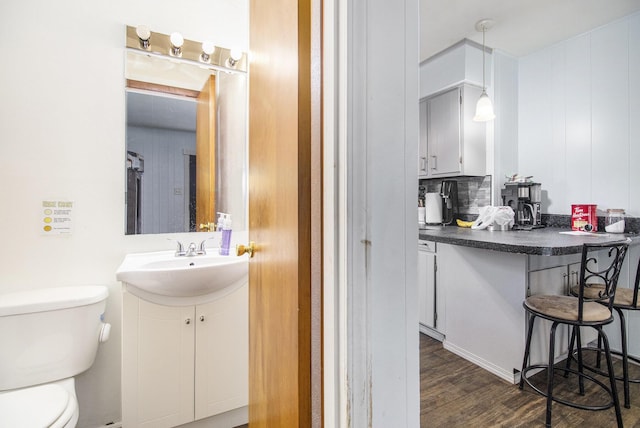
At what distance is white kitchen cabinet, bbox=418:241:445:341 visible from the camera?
2440 mm

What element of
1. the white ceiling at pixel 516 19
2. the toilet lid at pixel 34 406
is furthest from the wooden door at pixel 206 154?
the white ceiling at pixel 516 19

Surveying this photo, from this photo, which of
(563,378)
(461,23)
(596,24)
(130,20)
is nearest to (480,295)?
(563,378)

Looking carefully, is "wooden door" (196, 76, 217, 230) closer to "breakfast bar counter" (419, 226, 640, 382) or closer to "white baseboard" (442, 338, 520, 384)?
"breakfast bar counter" (419, 226, 640, 382)

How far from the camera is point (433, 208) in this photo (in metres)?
2.96

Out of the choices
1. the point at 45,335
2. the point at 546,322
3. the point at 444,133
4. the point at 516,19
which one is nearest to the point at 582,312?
the point at 546,322

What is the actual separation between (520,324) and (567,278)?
54 centimetres

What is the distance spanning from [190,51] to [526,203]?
2771 mm

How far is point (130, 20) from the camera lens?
A: 5.45ft

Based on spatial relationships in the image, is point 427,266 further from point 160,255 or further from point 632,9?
point 632,9

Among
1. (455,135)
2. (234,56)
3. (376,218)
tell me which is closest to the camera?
(376,218)

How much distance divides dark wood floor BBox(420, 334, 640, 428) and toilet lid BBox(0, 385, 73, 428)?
159 cm

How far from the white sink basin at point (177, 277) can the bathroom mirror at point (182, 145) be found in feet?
0.82

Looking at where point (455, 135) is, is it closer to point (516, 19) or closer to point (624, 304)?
point (516, 19)

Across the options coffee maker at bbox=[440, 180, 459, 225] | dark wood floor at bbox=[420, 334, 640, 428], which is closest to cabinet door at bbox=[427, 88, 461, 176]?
coffee maker at bbox=[440, 180, 459, 225]
